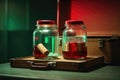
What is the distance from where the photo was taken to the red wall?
53.1 inches

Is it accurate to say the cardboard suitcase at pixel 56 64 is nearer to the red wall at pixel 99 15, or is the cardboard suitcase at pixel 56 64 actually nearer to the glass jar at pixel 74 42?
the glass jar at pixel 74 42

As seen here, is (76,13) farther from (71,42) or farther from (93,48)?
(71,42)

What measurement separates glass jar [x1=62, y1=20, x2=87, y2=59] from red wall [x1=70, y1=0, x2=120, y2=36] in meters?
0.22

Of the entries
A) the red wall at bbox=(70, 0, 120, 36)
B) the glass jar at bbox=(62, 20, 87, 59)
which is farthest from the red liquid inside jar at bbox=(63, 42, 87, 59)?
the red wall at bbox=(70, 0, 120, 36)

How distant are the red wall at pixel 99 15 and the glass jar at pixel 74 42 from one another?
222mm

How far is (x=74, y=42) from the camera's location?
1.09 metres

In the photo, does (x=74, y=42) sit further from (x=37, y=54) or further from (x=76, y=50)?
(x=37, y=54)

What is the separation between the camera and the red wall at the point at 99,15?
1349mm

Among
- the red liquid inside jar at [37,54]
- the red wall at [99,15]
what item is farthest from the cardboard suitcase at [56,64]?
the red wall at [99,15]

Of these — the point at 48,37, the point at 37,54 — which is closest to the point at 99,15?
the point at 48,37

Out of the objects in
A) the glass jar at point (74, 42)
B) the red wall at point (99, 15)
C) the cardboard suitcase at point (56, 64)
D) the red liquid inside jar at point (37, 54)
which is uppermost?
the red wall at point (99, 15)

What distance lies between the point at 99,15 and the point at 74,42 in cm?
36

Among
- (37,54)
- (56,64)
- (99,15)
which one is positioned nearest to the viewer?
(56,64)

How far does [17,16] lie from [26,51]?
0.97 ft
